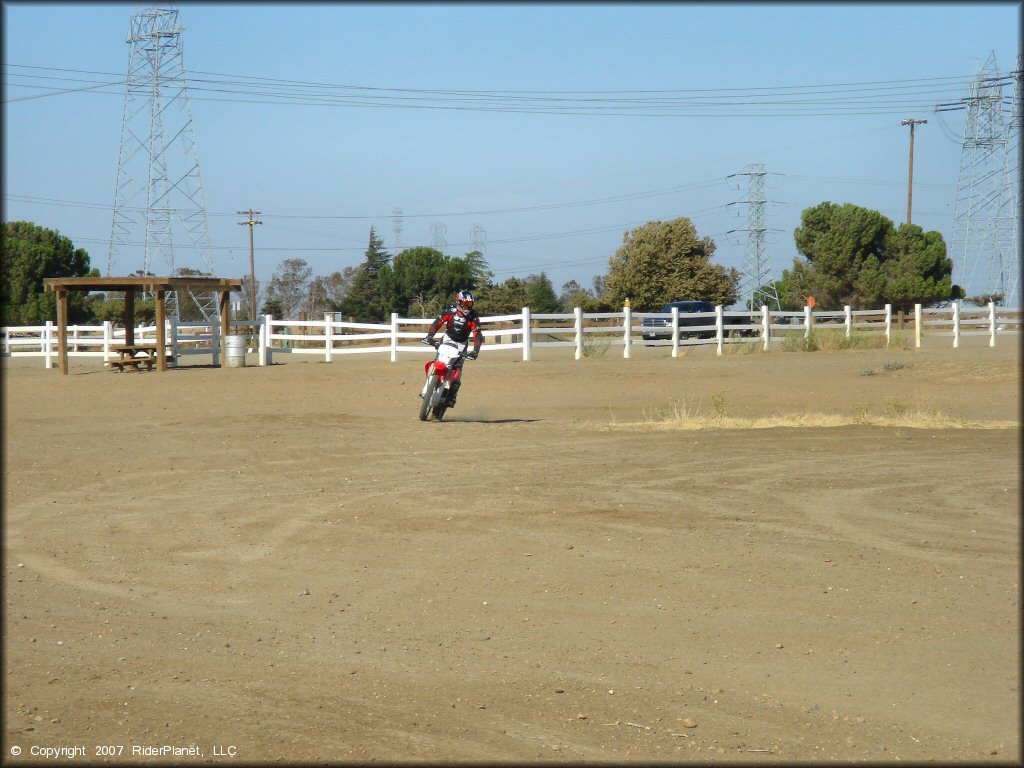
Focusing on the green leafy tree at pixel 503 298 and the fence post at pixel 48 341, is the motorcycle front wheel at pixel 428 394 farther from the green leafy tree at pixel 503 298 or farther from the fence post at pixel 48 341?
the green leafy tree at pixel 503 298

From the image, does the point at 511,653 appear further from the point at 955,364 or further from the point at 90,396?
the point at 955,364

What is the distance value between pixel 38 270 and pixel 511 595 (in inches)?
2079

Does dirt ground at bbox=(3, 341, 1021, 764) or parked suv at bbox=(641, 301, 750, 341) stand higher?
parked suv at bbox=(641, 301, 750, 341)

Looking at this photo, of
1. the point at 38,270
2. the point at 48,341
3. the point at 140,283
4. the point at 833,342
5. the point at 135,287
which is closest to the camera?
the point at 140,283

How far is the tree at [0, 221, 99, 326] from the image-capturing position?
47.5 m

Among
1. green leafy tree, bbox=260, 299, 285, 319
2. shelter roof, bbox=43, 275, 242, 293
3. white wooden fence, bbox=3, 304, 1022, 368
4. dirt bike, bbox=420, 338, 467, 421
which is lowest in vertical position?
dirt bike, bbox=420, 338, 467, 421

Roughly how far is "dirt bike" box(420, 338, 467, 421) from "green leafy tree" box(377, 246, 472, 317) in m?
61.1

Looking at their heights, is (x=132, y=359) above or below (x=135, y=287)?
below

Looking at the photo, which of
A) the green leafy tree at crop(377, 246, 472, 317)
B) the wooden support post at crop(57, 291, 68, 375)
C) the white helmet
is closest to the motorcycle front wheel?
the white helmet

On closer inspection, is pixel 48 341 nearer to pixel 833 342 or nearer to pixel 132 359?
pixel 132 359

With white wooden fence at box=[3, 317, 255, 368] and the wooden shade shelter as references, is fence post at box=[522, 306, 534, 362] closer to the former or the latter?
the wooden shade shelter

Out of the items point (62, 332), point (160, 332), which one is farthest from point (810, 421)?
point (62, 332)

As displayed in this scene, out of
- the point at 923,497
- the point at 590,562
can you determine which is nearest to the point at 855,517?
the point at 923,497

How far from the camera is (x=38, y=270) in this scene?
2136 inches
